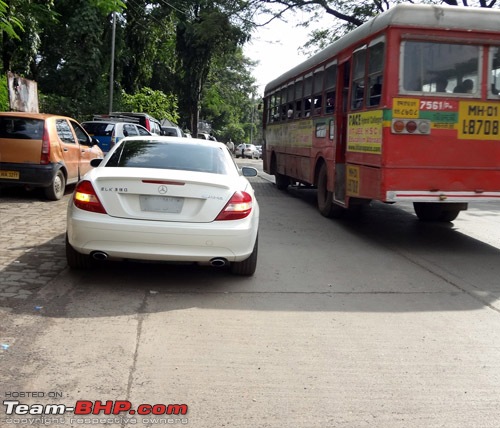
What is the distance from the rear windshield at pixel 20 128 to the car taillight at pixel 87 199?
5.70m

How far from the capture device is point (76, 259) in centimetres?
595

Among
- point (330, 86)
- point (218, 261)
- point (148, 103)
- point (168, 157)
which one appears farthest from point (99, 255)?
point (148, 103)

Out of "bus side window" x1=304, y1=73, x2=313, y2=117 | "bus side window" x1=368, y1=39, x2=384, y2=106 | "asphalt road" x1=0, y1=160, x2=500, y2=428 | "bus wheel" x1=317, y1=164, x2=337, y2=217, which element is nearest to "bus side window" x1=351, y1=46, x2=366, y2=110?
"bus side window" x1=368, y1=39, x2=384, y2=106

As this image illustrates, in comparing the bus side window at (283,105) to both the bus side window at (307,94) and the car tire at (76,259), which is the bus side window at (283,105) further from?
the car tire at (76,259)

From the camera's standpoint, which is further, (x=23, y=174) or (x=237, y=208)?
(x=23, y=174)

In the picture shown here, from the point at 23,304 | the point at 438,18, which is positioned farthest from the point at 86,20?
the point at 23,304

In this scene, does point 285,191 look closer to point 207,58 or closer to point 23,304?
point 23,304

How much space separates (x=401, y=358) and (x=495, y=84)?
509 centimetres

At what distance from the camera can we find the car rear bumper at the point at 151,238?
538 centimetres

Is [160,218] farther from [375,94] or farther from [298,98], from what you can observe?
[298,98]

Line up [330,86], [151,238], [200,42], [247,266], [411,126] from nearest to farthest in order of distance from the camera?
[151,238] < [247,266] < [411,126] < [330,86] < [200,42]

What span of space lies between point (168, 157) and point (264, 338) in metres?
2.59

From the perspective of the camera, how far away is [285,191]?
53.5ft

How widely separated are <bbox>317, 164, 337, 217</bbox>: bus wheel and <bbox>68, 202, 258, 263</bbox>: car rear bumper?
532 cm
